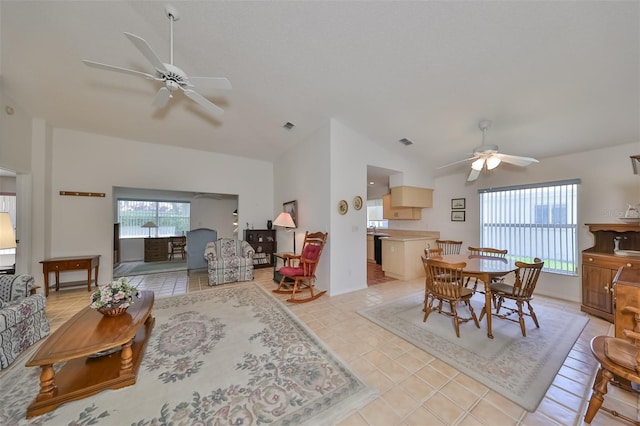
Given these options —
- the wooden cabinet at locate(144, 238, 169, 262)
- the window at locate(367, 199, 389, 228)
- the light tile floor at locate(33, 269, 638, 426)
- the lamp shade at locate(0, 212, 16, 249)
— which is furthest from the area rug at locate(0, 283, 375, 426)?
the wooden cabinet at locate(144, 238, 169, 262)

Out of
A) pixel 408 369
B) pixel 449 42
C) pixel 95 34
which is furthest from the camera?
pixel 95 34

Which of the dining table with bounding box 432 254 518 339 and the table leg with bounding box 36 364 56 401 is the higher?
the dining table with bounding box 432 254 518 339

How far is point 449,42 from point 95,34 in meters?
4.12

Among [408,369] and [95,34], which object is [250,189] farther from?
[408,369]

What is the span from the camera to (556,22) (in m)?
1.88

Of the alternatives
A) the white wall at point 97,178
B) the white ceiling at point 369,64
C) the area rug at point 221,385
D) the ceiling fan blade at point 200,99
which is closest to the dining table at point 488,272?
the area rug at point 221,385

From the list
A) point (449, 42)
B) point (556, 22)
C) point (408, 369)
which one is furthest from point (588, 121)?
point (408, 369)

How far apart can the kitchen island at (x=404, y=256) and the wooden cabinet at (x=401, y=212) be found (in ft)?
2.13

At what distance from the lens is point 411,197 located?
206 inches

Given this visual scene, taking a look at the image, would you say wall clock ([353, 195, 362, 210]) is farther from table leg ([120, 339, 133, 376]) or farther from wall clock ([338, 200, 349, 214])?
table leg ([120, 339, 133, 376])

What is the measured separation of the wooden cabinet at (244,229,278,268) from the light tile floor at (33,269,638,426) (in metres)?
3.16

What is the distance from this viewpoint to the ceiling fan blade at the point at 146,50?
169 centimetres

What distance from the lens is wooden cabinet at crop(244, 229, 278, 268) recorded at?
5.82 metres

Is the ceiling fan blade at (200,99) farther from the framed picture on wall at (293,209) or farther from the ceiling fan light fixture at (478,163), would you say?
the ceiling fan light fixture at (478,163)
